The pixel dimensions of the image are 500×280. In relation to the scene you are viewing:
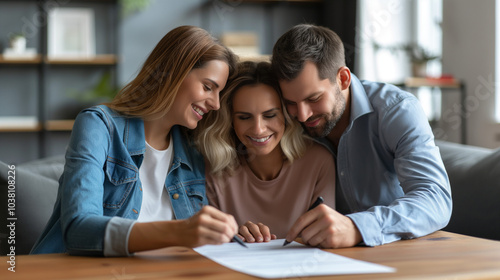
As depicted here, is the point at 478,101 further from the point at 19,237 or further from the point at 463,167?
the point at 19,237

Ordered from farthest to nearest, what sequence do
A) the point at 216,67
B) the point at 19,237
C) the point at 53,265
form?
1. the point at 19,237
2. the point at 216,67
3. the point at 53,265

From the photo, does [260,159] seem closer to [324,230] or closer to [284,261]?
[324,230]

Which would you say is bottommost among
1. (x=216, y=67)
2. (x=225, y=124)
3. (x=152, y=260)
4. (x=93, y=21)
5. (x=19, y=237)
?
(x=19, y=237)

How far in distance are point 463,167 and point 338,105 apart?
1.79ft

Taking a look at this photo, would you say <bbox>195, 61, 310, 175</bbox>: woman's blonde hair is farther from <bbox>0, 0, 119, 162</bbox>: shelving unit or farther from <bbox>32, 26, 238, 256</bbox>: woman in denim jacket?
<bbox>0, 0, 119, 162</bbox>: shelving unit

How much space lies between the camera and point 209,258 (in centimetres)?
107

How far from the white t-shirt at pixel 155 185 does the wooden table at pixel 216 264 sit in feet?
1.70

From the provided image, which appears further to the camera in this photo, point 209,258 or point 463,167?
point 463,167

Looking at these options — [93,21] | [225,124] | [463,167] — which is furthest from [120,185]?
[93,21]

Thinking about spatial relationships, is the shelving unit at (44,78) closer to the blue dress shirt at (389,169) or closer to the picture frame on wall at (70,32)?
the picture frame on wall at (70,32)

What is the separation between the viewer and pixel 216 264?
3.32ft

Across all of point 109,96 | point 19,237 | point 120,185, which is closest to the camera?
point 120,185

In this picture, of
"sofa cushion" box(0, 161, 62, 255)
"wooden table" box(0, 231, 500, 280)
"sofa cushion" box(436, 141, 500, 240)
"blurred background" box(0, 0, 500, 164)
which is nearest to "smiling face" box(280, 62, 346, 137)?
"sofa cushion" box(436, 141, 500, 240)

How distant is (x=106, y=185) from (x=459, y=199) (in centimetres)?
117
